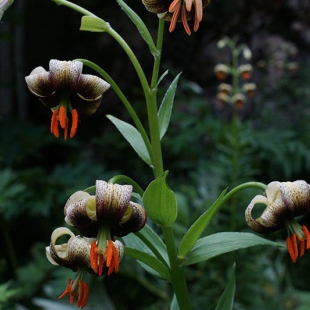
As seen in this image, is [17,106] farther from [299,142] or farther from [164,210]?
[164,210]

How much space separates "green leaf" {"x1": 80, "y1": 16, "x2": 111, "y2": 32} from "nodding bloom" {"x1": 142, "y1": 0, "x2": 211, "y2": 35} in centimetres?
11

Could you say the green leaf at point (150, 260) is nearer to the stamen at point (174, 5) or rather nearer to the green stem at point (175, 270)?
the green stem at point (175, 270)

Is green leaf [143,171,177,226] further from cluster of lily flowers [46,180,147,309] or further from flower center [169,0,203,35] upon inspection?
flower center [169,0,203,35]

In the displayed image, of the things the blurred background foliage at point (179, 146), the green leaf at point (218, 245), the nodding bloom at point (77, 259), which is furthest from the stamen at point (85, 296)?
the blurred background foliage at point (179, 146)

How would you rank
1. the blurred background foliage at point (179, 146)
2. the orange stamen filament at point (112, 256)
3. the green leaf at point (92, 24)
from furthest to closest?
the blurred background foliage at point (179, 146) < the green leaf at point (92, 24) < the orange stamen filament at point (112, 256)

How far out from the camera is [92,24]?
0.90 meters

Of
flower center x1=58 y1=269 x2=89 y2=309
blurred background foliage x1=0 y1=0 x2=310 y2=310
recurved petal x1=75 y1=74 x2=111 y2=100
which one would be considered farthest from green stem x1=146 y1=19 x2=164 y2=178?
blurred background foliage x1=0 y1=0 x2=310 y2=310

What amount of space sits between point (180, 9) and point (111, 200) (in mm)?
298

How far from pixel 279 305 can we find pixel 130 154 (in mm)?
1250

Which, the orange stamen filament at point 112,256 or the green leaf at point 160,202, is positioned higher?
the green leaf at point 160,202

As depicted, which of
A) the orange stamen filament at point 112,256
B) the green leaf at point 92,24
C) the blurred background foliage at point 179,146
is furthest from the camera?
the blurred background foliage at point 179,146

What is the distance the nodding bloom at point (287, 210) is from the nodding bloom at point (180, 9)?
0.90ft

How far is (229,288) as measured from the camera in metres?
0.99

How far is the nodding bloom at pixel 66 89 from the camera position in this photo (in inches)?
31.9
